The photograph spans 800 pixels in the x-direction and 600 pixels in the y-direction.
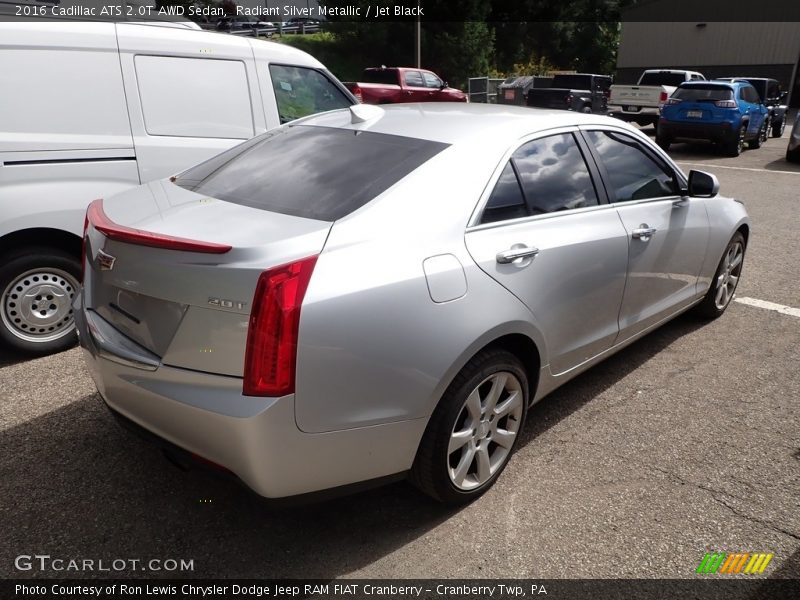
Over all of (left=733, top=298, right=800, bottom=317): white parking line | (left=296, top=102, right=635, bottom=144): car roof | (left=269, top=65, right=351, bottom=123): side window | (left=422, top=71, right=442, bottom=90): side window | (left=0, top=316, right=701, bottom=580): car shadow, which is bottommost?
(left=0, top=316, right=701, bottom=580): car shadow

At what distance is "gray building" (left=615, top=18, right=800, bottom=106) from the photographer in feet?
108

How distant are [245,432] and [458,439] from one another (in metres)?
0.90

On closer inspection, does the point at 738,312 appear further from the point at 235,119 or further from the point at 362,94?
the point at 362,94

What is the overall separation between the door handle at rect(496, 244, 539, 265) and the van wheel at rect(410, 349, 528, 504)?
37 cm

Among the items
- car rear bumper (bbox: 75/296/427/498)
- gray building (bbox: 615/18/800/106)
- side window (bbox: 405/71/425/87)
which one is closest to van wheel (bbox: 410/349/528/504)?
car rear bumper (bbox: 75/296/427/498)

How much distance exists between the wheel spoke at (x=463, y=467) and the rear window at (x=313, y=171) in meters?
1.10

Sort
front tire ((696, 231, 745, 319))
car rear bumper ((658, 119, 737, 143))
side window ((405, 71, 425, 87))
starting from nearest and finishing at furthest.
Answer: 1. front tire ((696, 231, 745, 319))
2. car rear bumper ((658, 119, 737, 143))
3. side window ((405, 71, 425, 87))

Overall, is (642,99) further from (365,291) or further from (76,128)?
(365,291)

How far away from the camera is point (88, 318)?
254 cm

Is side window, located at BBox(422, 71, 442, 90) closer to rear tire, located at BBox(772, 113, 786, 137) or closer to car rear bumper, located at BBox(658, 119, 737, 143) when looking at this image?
car rear bumper, located at BBox(658, 119, 737, 143)

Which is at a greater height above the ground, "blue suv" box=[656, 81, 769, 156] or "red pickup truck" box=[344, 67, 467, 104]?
"red pickup truck" box=[344, 67, 467, 104]

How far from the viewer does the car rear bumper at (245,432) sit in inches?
80.0

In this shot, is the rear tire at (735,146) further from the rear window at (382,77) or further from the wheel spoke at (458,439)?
the wheel spoke at (458,439)

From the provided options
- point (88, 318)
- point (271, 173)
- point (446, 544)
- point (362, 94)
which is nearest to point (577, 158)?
point (271, 173)
